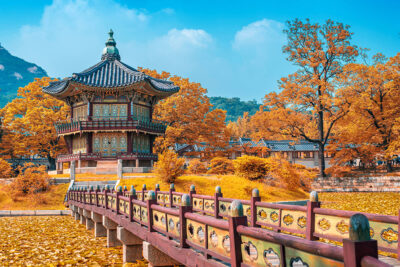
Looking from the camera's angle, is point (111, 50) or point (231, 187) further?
point (111, 50)

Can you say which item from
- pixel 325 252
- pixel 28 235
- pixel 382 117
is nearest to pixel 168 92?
pixel 382 117

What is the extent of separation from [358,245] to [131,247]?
787 cm

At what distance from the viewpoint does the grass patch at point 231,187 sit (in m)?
23.1

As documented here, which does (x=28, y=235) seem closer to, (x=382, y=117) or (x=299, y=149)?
(x=382, y=117)

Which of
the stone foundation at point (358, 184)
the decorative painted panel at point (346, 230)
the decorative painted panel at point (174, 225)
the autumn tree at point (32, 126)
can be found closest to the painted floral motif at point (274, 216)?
the decorative painted panel at point (346, 230)

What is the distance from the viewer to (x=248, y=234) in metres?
4.38

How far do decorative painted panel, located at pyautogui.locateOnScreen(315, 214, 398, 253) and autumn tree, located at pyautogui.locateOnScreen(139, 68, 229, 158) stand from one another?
110ft

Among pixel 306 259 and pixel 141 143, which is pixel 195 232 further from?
pixel 141 143

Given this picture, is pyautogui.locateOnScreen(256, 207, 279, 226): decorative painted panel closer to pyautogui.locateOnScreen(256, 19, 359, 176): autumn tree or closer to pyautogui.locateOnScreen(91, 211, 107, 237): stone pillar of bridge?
pyautogui.locateOnScreen(91, 211, 107, 237): stone pillar of bridge

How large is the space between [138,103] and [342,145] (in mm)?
21238

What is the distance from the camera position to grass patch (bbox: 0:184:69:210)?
2244 cm

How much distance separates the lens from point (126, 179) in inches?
1072

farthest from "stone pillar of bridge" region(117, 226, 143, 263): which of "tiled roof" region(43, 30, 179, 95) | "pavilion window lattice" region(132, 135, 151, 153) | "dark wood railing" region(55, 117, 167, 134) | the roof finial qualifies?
the roof finial

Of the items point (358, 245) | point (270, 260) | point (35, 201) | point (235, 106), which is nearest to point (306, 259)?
point (358, 245)
